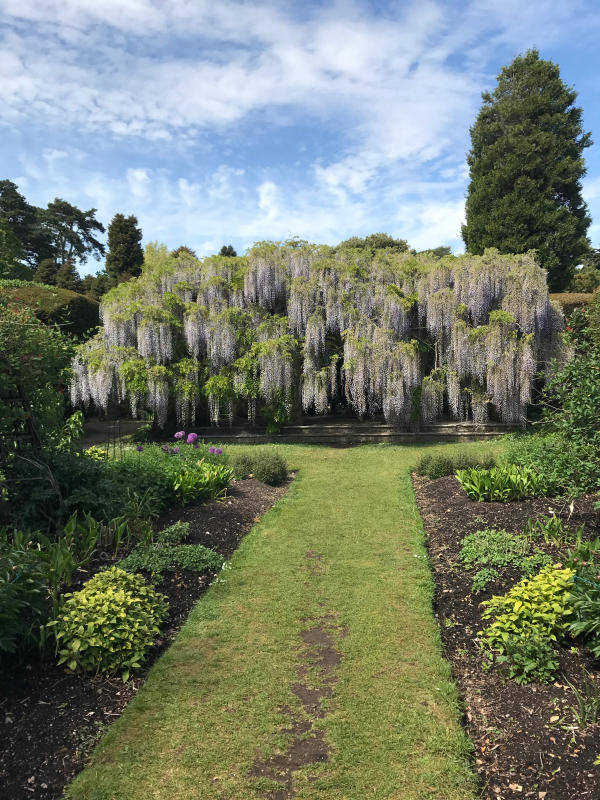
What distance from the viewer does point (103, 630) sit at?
3.91 m

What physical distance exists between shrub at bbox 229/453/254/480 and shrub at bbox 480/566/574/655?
6.34 metres

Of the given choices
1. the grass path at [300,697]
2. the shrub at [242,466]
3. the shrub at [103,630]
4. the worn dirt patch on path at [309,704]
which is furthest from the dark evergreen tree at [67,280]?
the worn dirt patch on path at [309,704]

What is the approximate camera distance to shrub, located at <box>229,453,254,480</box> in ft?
33.3

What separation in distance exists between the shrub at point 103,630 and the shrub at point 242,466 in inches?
226

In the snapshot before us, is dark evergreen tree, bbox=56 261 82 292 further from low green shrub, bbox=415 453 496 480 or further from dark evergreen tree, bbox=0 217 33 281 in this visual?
low green shrub, bbox=415 453 496 480

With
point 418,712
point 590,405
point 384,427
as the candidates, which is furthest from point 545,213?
point 418,712

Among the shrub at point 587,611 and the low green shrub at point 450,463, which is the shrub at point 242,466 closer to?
the low green shrub at point 450,463

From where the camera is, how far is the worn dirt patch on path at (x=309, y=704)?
3.08m

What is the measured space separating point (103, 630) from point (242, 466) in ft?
20.7

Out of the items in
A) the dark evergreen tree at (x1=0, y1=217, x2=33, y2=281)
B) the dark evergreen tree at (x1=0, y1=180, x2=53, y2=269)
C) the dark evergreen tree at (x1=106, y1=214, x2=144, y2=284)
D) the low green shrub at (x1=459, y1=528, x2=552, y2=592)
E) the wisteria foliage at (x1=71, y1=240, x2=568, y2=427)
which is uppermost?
the dark evergreen tree at (x1=0, y1=180, x2=53, y2=269)

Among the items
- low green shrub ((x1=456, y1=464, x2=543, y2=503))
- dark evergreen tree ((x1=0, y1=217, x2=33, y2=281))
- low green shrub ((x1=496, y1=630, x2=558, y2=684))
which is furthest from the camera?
dark evergreen tree ((x1=0, y1=217, x2=33, y2=281))

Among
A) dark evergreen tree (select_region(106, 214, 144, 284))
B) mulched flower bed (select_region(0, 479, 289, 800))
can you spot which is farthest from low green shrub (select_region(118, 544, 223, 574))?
dark evergreen tree (select_region(106, 214, 144, 284))

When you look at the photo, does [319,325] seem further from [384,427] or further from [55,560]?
[55,560]

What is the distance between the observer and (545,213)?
2273cm
